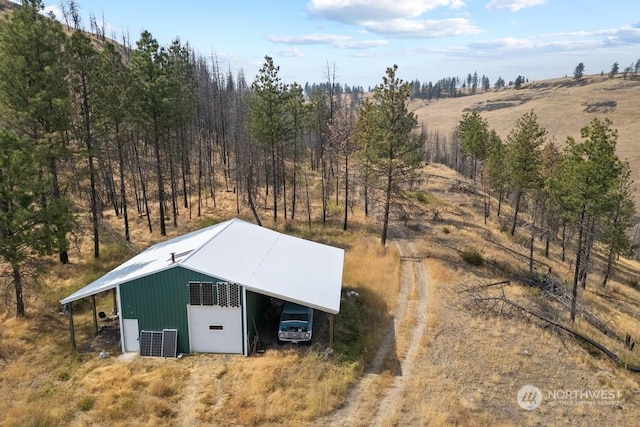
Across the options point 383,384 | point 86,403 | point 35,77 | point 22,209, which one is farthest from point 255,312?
point 35,77

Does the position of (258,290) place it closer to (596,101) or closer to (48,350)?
(48,350)

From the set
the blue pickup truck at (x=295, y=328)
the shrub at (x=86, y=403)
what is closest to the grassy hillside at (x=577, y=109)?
the blue pickup truck at (x=295, y=328)

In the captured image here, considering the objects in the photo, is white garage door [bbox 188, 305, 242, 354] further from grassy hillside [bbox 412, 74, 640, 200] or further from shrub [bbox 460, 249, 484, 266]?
grassy hillside [bbox 412, 74, 640, 200]

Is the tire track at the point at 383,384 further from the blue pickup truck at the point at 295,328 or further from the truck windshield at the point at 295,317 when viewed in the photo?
the truck windshield at the point at 295,317

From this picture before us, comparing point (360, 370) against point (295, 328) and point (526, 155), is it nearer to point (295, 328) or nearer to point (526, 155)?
point (295, 328)

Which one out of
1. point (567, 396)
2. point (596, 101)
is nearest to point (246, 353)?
point (567, 396)

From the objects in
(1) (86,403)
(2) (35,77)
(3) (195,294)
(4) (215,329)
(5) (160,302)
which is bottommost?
(1) (86,403)
